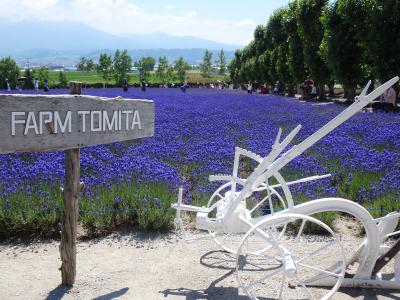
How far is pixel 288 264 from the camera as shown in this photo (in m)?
3.56

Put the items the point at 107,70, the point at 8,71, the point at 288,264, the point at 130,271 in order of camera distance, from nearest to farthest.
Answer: the point at 288,264, the point at 130,271, the point at 8,71, the point at 107,70

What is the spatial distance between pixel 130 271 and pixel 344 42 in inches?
927

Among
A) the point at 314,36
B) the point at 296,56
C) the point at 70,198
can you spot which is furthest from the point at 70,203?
the point at 296,56

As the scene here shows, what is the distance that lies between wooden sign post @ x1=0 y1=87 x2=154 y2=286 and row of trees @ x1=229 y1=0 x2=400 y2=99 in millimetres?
19246

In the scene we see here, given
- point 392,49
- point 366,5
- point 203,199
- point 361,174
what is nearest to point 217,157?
point 203,199

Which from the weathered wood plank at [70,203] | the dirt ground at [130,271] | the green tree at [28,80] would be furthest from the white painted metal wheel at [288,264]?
the green tree at [28,80]

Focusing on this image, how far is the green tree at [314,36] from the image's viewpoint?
30.7 metres

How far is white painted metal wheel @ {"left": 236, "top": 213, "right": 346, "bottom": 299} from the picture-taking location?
11.9ft

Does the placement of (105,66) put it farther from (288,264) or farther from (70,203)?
(288,264)

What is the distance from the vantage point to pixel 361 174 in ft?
22.7

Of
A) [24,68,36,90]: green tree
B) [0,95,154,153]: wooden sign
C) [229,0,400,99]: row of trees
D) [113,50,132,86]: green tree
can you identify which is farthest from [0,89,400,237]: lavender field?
[113,50,132,86]: green tree

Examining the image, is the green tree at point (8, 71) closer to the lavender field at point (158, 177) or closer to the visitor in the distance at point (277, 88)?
the visitor in the distance at point (277, 88)

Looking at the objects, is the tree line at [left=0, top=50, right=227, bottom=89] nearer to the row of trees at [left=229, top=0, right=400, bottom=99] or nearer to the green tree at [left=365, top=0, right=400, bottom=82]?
the row of trees at [left=229, top=0, right=400, bottom=99]

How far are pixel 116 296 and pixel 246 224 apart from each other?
4.30 ft
